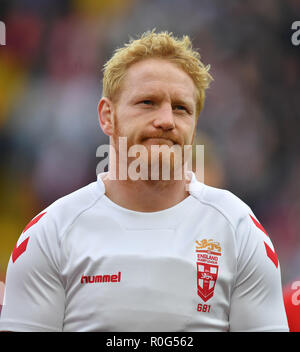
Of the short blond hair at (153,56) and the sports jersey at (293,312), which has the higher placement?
the short blond hair at (153,56)

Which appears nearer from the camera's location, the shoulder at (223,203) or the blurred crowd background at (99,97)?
the shoulder at (223,203)

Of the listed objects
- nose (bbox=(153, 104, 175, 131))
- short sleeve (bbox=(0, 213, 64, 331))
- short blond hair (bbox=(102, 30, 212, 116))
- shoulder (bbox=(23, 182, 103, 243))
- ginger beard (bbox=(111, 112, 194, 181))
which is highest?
short blond hair (bbox=(102, 30, 212, 116))

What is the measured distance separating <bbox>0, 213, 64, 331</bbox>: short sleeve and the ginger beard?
42 cm

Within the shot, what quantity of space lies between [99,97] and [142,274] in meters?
3.46

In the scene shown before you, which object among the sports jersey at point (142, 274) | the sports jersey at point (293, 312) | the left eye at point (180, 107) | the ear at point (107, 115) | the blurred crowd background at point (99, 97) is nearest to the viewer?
the sports jersey at point (142, 274)

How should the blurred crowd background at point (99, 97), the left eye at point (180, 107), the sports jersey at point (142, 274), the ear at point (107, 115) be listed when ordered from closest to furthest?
1. the sports jersey at point (142, 274)
2. the left eye at point (180, 107)
3. the ear at point (107, 115)
4. the blurred crowd background at point (99, 97)

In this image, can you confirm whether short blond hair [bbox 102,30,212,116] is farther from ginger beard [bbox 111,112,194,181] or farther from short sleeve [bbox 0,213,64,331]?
short sleeve [bbox 0,213,64,331]

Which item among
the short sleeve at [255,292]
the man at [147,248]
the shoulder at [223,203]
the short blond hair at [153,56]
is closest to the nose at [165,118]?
the man at [147,248]

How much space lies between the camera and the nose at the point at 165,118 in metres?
1.91

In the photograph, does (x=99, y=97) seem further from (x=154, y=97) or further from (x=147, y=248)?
(x=147, y=248)

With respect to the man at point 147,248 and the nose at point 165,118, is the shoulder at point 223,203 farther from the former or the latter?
the nose at point 165,118

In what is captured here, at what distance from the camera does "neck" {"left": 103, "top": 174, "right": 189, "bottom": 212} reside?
2.05 metres

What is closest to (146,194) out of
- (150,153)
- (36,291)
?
(150,153)

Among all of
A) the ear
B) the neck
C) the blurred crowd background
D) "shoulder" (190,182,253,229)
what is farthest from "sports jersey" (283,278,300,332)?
the blurred crowd background
